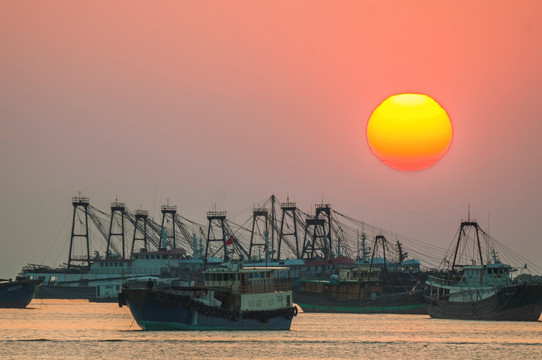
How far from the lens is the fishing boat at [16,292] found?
17162 cm

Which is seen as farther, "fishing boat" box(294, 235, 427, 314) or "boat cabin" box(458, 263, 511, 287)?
"fishing boat" box(294, 235, 427, 314)

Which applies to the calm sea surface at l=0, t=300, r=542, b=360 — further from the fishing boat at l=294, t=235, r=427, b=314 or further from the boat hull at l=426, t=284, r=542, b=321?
the fishing boat at l=294, t=235, r=427, b=314

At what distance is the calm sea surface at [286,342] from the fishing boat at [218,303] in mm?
1313

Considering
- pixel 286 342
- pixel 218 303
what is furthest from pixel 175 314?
pixel 286 342

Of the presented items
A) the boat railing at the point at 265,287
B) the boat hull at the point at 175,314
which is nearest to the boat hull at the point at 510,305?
the boat railing at the point at 265,287

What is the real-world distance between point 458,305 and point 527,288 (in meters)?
13.0

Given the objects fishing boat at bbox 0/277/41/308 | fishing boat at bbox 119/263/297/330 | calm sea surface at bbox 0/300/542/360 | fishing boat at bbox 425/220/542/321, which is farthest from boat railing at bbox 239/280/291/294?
fishing boat at bbox 0/277/41/308

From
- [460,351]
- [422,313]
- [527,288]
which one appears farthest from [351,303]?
[460,351]

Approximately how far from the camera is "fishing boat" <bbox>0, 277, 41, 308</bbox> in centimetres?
17162

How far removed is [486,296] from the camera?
136250mm

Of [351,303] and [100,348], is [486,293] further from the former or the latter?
[100,348]

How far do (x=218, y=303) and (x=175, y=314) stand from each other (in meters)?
5.01

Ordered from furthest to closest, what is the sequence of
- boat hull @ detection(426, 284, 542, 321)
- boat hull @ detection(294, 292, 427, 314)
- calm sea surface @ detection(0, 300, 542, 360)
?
boat hull @ detection(294, 292, 427, 314), boat hull @ detection(426, 284, 542, 321), calm sea surface @ detection(0, 300, 542, 360)

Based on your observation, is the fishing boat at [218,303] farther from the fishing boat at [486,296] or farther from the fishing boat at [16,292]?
the fishing boat at [16,292]
